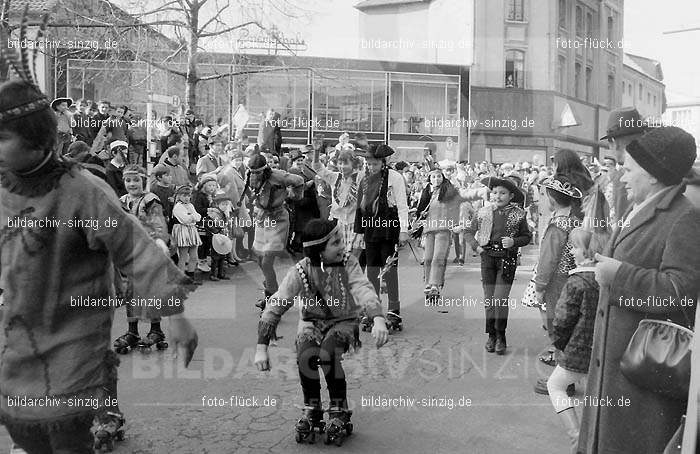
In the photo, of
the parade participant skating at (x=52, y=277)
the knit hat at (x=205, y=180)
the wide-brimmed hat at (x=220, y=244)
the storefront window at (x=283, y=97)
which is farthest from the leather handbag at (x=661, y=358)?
the storefront window at (x=283, y=97)

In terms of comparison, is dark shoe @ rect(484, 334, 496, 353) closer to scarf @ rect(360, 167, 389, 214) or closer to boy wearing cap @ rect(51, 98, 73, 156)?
scarf @ rect(360, 167, 389, 214)

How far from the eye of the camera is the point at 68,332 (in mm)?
2658

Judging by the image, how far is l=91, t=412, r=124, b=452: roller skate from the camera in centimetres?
462

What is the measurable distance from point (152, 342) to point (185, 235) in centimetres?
370

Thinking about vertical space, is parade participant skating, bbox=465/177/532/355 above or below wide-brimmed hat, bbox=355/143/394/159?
below

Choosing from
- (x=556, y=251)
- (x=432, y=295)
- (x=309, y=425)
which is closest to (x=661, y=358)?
(x=309, y=425)

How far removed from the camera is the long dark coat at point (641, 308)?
9.80 feet

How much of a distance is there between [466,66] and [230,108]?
14167 mm

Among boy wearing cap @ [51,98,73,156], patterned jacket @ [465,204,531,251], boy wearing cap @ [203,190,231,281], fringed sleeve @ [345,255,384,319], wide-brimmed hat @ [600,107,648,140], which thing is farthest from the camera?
boy wearing cap @ [203,190,231,281]

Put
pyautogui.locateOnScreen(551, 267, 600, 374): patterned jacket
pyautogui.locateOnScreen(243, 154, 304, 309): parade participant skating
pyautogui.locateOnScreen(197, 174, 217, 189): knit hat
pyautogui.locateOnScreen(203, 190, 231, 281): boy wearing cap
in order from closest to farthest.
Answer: pyautogui.locateOnScreen(551, 267, 600, 374): patterned jacket, pyautogui.locateOnScreen(243, 154, 304, 309): parade participant skating, pyautogui.locateOnScreen(203, 190, 231, 281): boy wearing cap, pyautogui.locateOnScreen(197, 174, 217, 189): knit hat

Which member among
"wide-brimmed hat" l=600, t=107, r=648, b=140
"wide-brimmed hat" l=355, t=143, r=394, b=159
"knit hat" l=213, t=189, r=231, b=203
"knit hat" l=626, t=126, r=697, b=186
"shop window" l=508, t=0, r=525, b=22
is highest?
"shop window" l=508, t=0, r=525, b=22

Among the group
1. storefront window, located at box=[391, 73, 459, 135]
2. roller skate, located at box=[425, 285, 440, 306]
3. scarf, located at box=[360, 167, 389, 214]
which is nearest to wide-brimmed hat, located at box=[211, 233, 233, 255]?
roller skate, located at box=[425, 285, 440, 306]

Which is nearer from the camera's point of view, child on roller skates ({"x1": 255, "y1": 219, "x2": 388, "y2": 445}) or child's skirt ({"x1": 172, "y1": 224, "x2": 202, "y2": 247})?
child on roller skates ({"x1": 255, "y1": 219, "x2": 388, "y2": 445})

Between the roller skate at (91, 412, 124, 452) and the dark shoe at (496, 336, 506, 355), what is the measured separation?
379cm
